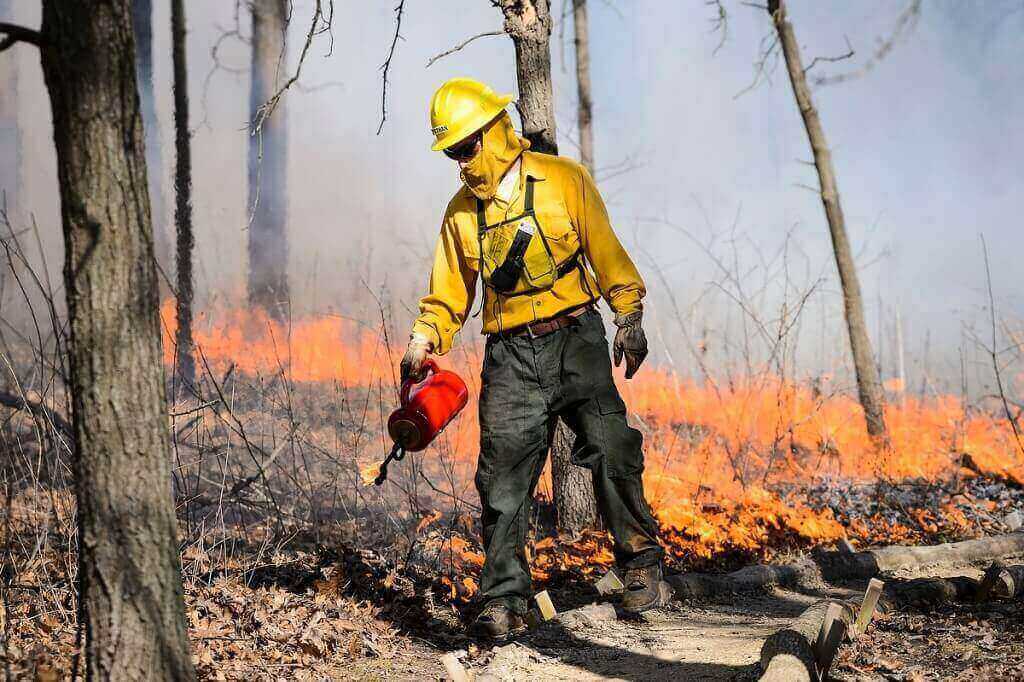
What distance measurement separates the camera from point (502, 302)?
436cm

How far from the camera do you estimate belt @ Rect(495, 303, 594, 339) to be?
14.3ft

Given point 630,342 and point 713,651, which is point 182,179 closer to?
point 630,342

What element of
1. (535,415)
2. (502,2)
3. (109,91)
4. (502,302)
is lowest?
(535,415)

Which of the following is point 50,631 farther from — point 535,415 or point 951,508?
point 951,508

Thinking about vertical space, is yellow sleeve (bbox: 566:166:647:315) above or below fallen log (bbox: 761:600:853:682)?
above

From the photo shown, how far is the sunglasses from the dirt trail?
7.24 feet

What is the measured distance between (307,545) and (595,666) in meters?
2.13

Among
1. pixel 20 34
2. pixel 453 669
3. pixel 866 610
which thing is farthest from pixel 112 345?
pixel 866 610

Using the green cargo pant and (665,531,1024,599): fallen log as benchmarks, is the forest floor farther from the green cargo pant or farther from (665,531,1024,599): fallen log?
(665,531,1024,599): fallen log

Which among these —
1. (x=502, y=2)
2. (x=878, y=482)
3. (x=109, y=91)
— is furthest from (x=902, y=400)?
(x=109, y=91)

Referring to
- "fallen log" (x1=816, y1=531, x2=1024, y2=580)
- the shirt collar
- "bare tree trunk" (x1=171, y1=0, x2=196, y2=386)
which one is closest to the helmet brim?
the shirt collar

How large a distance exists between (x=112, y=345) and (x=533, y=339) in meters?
2.07

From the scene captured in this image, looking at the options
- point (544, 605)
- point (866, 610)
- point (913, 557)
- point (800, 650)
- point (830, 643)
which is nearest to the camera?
point (800, 650)

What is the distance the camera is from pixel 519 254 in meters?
4.29
